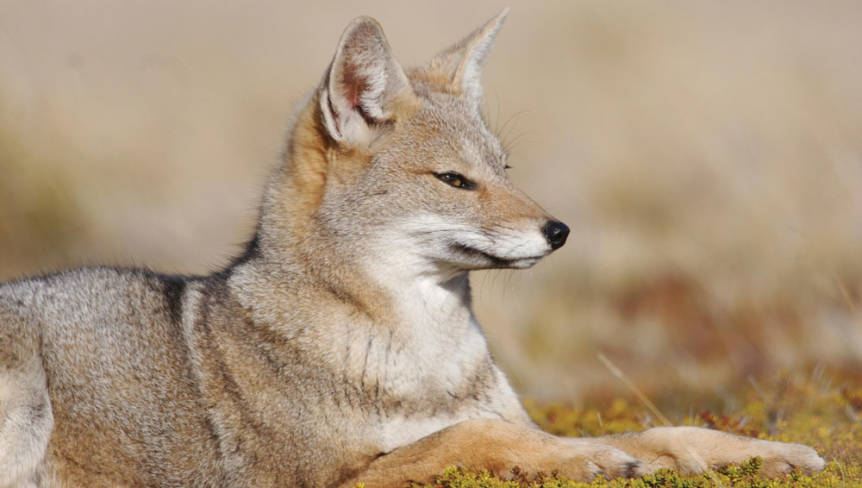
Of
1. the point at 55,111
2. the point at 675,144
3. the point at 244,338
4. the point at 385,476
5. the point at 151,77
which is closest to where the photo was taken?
the point at 385,476

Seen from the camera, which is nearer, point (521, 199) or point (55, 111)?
point (521, 199)

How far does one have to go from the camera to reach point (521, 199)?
571 centimetres

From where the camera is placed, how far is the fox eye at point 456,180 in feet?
18.6

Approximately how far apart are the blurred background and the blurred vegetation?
0.73 metres

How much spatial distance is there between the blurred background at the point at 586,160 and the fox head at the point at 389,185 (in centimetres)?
57

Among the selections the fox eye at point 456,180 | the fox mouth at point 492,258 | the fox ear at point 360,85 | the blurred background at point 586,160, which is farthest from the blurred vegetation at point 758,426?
the fox ear at point 360,85

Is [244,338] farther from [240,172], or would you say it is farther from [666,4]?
[666,4]

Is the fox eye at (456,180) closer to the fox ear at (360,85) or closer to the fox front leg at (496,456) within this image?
the fox ear at (360,85)

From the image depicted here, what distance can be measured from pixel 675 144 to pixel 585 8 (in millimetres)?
5378

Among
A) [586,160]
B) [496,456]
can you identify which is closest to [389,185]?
[496,456]

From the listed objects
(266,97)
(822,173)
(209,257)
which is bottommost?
(209,257)

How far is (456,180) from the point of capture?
5.71m

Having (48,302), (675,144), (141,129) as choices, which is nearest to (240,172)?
(141,129)

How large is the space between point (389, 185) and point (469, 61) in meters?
1.49
